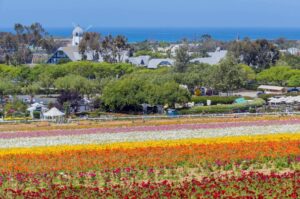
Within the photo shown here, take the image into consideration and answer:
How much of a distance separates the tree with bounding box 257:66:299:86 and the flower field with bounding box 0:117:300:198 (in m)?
50.6

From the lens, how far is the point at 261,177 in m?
21.1

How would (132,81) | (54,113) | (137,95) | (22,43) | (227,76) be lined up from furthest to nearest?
(22,43), (227,76), (132,81), (137,95), (54,113)

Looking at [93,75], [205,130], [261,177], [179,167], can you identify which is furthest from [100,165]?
[93,75]

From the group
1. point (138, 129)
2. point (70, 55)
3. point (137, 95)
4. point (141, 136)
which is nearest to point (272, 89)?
point (137, 95)

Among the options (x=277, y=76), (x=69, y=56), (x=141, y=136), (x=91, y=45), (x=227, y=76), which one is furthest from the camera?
(x=69, y=56)

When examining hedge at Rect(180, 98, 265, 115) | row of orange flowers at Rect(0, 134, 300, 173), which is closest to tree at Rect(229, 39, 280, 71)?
hedge at Rect(180, 98, 265, 115)

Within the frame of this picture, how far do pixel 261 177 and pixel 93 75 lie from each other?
239 ft

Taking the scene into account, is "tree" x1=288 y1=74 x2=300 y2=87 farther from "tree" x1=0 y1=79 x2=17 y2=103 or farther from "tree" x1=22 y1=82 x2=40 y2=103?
"tree" x1=0 y1=79 x2=17 y2=103

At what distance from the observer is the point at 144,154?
28.0 meters

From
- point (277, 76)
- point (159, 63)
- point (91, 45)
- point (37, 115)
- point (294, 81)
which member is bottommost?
point (37, 115)

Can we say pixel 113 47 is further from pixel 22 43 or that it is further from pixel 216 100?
pixel 216 100

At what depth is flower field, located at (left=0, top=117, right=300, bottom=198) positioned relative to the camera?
19859 millimetres

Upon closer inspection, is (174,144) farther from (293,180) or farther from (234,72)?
(234,72)

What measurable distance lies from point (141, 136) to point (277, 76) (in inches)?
2176
